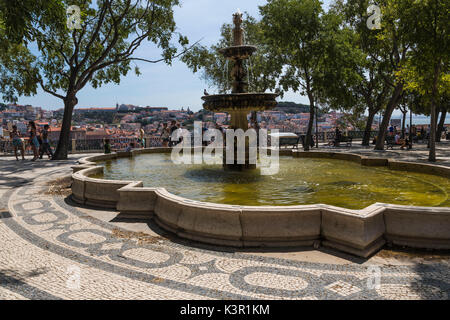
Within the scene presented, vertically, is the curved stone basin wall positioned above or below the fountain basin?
below

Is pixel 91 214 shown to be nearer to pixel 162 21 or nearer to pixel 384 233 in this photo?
pixel 384 233

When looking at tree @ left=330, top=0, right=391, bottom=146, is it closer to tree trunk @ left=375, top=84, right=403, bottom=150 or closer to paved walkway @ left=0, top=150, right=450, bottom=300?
tree trunk @ left=375, top=84, right=403, bottom=150

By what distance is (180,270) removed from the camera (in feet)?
12.6

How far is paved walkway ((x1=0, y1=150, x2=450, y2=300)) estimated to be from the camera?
3.29 metres

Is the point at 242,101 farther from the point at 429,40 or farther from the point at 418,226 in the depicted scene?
the point at 429,40

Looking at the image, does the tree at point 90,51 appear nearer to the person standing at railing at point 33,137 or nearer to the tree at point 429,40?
the person standing at railing at point 33,137

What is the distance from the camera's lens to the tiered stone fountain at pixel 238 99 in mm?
9344

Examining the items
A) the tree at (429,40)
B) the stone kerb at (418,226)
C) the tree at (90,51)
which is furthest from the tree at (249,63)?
the stone kerb at (418,226)

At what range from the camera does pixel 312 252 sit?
4355 mm

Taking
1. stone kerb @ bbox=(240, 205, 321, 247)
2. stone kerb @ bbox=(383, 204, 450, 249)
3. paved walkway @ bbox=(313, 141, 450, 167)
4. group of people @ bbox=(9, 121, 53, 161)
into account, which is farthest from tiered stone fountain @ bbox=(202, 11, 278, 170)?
group of people @ bbox=(9, 121, 53, 161)

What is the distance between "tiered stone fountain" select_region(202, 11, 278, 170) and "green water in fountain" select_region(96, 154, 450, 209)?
1.55 meters

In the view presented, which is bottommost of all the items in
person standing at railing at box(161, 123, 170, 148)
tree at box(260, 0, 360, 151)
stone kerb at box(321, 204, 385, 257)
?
stone kerb at box(321, 204, 385, 257)

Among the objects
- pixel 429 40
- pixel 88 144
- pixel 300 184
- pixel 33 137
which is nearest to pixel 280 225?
pixel 300 184
